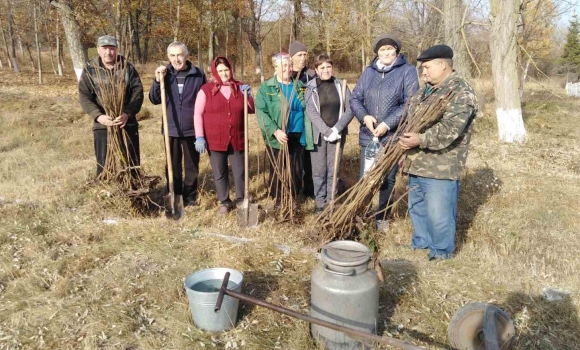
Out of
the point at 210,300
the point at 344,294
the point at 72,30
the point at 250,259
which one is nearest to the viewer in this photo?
the point at 344,294

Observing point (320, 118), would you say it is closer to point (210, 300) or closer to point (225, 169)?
point (225, 169)

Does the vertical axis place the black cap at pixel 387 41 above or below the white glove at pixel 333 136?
above

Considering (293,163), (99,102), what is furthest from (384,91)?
(99,102)

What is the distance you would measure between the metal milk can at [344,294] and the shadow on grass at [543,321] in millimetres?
888

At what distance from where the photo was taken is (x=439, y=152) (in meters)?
3.13

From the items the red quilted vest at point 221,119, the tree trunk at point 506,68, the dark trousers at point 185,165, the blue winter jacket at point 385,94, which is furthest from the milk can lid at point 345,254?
the tree trunk at point 506,68

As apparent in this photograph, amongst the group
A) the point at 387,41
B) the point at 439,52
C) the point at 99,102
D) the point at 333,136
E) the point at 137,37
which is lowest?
the point at 333,136

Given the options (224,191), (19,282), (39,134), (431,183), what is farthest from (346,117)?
(39,134)

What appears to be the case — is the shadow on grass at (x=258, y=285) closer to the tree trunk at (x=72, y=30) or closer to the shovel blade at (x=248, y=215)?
the shovel blade at (x=248, y=215)

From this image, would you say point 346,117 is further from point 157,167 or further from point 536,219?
point 157,167

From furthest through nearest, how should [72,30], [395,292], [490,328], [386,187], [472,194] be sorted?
[72,30]
[472,194]
[386,187]
[395,292]
[490,328]

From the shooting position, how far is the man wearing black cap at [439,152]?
2.95 meters

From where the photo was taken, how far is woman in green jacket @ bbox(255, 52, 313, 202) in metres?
3.83

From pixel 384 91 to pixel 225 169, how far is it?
5.81 ft
